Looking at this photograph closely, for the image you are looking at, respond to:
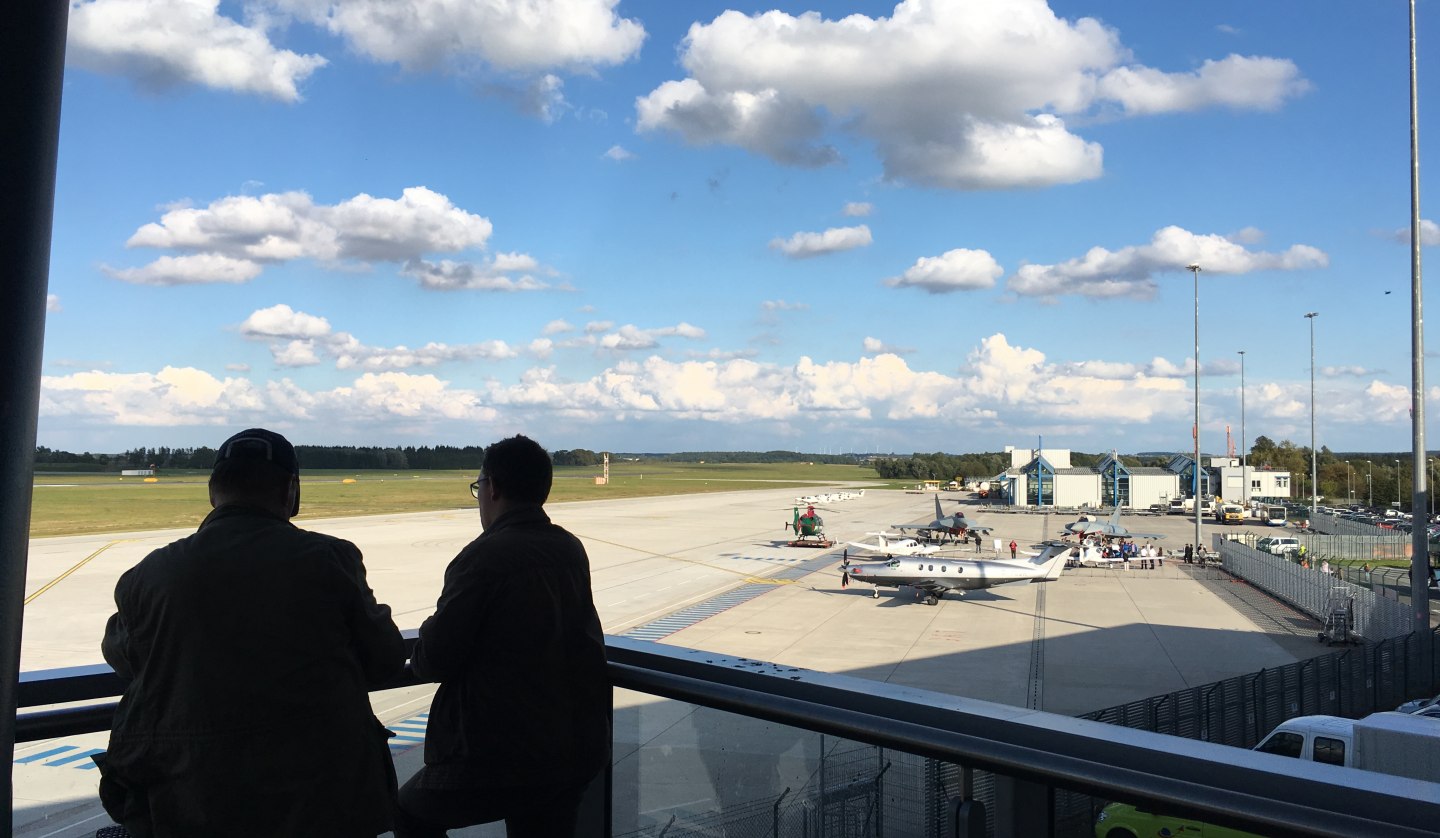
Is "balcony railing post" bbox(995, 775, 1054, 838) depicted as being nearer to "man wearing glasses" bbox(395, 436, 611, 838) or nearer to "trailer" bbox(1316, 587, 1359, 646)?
"man wearing glasses" bbox(395, 436, 611, 838)

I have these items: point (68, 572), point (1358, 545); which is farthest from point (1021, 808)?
point (1358, 545)

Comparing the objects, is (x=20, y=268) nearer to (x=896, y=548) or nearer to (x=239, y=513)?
(x=239, y=513)

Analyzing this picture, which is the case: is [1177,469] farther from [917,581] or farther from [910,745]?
[910,745]

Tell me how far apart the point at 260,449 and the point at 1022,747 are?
2332mm

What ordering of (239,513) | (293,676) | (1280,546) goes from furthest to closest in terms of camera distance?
(1280,546)
(239,513)
(293,676)

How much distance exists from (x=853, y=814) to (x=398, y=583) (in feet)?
111

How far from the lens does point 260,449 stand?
111 inches

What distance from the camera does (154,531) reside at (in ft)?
162

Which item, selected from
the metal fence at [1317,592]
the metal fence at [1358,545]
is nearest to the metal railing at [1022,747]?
the metal fence at [1317,592]

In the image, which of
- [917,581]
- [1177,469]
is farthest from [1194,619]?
[1177,469]

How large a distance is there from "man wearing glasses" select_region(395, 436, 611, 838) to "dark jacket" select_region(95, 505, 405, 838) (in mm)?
465

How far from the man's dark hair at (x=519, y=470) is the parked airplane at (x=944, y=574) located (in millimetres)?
33553

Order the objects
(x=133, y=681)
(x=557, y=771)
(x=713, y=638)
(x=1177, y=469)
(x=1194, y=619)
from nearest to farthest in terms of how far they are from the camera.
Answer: (x=133, y=681)
(x=557, y=771)
(x=713, y=638)
(x=1194, y=619)
(x=1177, y=469)

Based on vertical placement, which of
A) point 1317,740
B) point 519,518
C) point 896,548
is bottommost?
point 896,548
